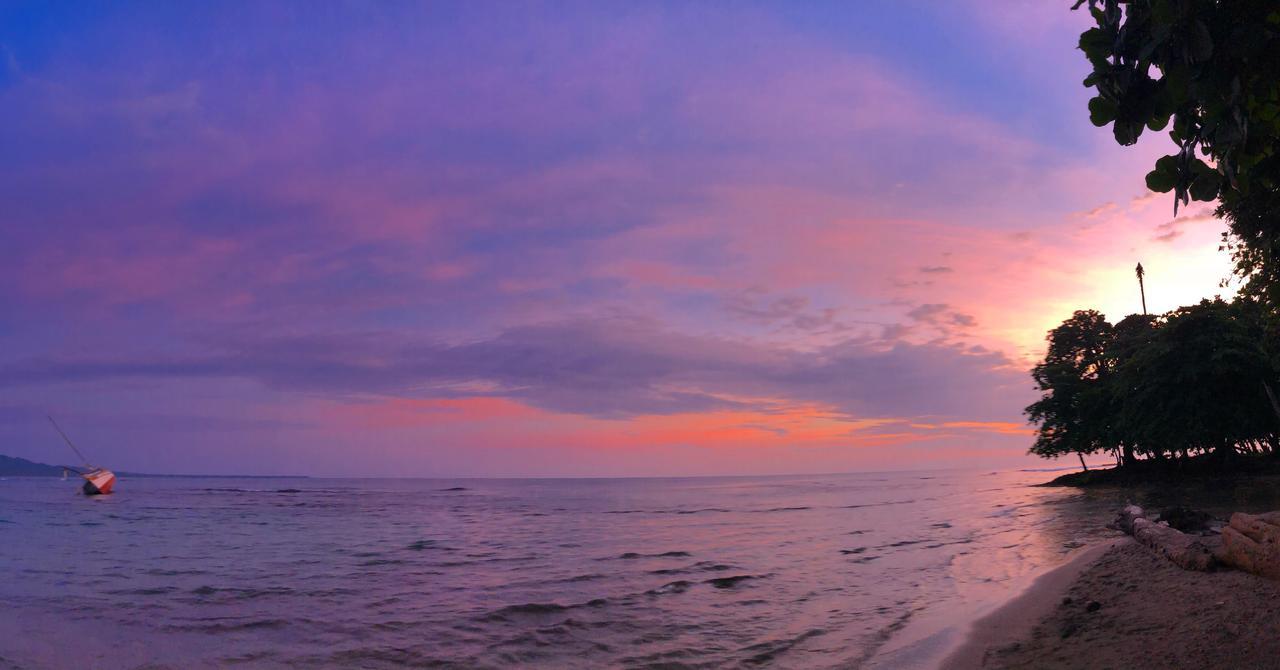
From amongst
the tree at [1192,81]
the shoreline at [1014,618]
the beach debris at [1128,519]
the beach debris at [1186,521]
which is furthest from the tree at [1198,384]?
the tree at [1192,81]

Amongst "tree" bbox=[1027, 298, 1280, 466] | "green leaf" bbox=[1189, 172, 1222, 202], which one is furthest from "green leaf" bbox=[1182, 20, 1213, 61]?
"tree" bbox=[1027, 298, 1280, 466]

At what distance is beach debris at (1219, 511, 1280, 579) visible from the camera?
26.8ft

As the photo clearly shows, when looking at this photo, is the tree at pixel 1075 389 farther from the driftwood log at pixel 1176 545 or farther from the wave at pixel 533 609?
the wave at pixel 533 609

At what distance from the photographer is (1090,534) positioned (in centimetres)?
2005

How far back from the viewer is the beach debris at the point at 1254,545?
8164mm

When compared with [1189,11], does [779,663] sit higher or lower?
lower

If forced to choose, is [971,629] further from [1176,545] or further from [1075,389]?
[1075,389]

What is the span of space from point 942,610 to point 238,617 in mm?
13048

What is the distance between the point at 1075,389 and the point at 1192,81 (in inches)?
2275

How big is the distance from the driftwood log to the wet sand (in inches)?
8.1

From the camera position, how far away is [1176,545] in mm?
11234

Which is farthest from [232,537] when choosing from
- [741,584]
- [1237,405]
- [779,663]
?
[1237,405]

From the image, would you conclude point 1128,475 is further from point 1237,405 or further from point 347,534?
point 347,534

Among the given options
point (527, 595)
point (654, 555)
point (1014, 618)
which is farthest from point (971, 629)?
point (654, 555)
